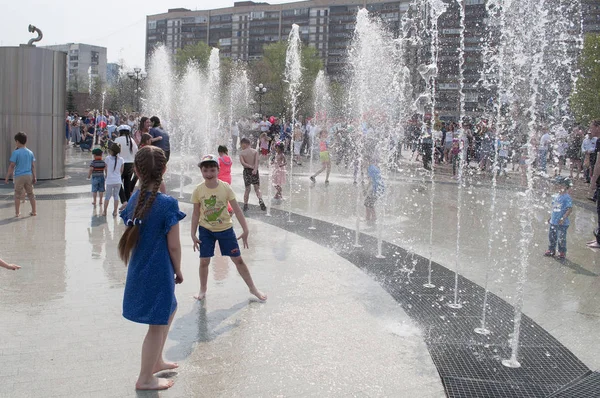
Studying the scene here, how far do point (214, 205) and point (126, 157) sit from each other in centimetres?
534

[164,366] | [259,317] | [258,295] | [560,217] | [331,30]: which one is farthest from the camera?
[331,30]

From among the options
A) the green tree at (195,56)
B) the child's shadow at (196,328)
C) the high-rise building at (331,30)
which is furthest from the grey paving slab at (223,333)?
the green tree at (195,56)

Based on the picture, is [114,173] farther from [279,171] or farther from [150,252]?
[150,252]

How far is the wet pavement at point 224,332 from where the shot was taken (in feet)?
12.7

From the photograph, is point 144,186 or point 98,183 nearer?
point 144,186

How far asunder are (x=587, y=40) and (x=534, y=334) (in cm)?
2885

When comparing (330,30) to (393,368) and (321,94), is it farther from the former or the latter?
(393,368)

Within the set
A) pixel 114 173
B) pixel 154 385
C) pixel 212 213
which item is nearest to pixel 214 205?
pixel 212 213

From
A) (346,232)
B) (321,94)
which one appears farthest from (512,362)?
(321,94)

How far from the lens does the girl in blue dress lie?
3613 millimetres

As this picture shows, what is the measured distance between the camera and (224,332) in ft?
15.7

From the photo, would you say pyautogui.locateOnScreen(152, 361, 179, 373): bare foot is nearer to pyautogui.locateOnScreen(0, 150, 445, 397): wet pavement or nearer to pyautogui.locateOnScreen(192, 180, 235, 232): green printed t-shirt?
pyautogui.locateOnScreen(0, 150, 445, 397): wet pavement

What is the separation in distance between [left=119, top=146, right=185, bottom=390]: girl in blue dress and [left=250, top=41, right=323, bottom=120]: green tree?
54.8m

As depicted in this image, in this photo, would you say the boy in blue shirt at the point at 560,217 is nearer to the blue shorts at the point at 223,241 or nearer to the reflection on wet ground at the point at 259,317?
the reflection on wet ground at the point at 259,317
